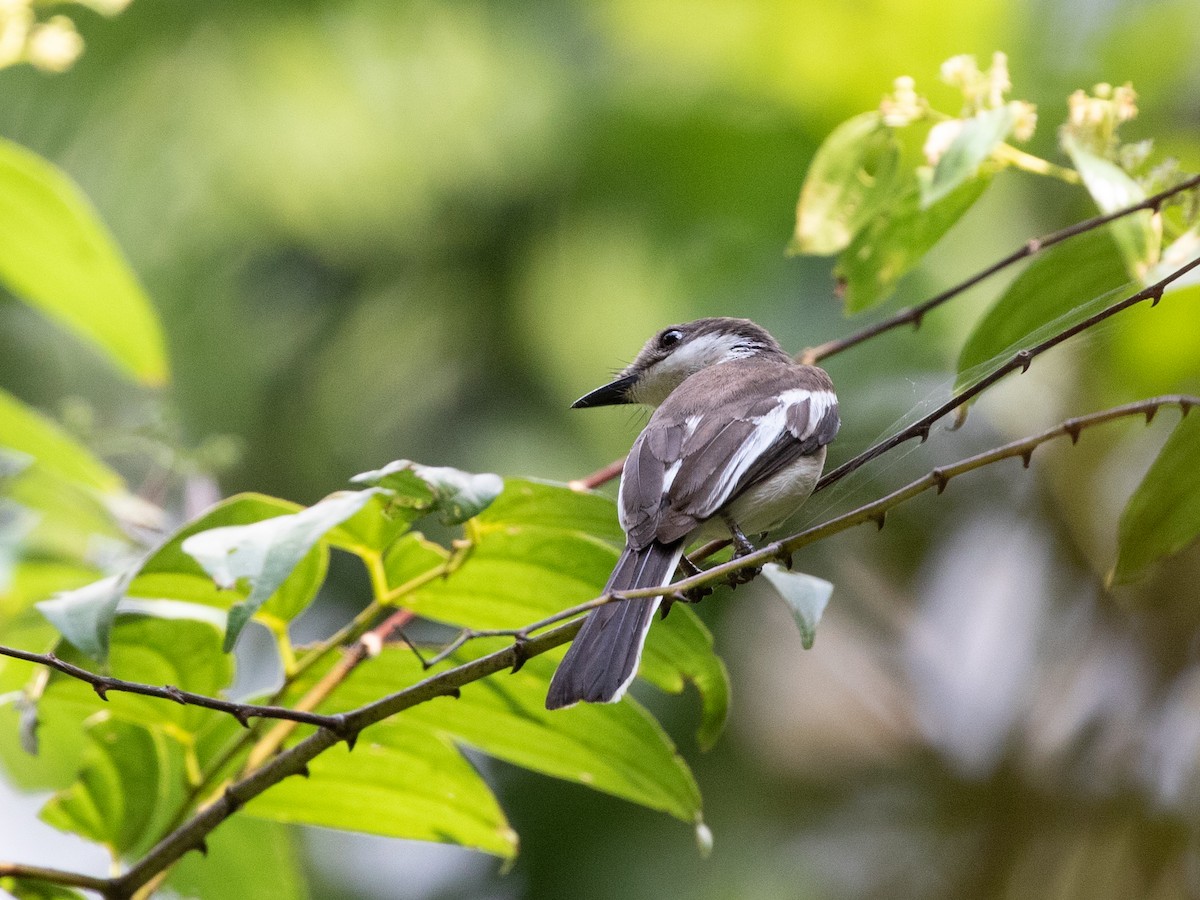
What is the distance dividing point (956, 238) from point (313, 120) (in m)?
3.43

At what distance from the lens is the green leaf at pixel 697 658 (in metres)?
1.97

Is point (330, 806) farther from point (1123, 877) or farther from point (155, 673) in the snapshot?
point (1123, 877)

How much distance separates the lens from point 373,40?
22.4 ft

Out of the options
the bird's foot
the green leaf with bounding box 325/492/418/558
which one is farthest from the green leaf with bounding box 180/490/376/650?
the bird's foot

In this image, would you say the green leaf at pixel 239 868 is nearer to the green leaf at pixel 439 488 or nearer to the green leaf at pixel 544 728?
the green leaf at pixel 544 728

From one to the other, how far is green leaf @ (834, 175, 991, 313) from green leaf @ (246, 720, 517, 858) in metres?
1.14

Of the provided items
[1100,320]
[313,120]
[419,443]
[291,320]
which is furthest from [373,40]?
[1100,320]

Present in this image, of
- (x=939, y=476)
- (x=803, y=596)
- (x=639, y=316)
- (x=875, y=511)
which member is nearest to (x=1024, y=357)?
(x=939, y=476)

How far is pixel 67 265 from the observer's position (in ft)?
8.64

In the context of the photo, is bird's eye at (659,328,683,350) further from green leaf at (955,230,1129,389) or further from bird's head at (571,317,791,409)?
green leaf at (955,230,1129,389)

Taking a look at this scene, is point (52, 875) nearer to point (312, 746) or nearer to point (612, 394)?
point (312, 746)

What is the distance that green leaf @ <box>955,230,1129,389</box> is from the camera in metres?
2.10

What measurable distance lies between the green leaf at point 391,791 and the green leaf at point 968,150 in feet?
4.07

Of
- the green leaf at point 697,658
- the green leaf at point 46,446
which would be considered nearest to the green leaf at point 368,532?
the green leaf at point 697,658
